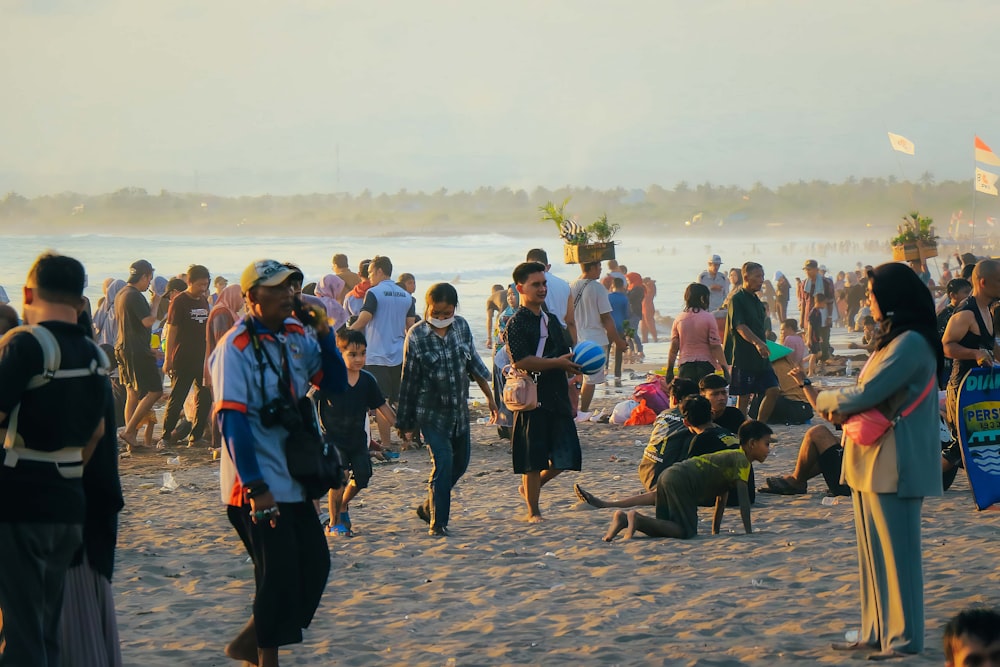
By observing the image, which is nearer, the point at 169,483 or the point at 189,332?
the point at 169,483

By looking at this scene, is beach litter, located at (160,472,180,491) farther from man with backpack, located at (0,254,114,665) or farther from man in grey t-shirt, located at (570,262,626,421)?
man with backpack, located at (0,254,114,665)

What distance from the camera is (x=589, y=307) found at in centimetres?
1327

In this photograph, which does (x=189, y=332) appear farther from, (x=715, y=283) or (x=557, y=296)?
(x=715, y=283)

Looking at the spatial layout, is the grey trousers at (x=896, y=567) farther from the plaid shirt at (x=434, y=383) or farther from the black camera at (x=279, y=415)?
the plaid shirt at (x=434, y=383)

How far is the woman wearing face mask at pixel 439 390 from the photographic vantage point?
8.23 m

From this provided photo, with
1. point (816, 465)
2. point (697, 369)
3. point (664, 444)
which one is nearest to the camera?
point (664, 444)

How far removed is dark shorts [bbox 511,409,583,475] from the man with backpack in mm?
4404

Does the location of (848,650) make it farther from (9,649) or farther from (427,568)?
(9,649)

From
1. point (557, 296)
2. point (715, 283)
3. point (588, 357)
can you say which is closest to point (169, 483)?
point (557, 296)

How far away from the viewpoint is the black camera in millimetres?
4664

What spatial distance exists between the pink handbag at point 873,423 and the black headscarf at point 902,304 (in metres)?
0.23

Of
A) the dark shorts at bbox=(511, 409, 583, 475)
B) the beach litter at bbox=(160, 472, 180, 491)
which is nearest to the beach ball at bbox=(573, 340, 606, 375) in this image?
the dark shorts at bbox=(511, 409, 583, 475)

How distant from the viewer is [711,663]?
5371mm

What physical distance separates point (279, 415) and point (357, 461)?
364 cm
